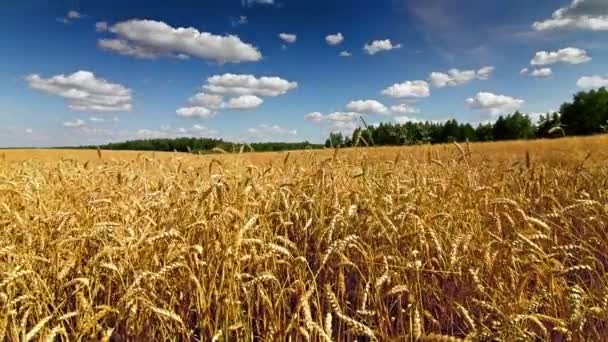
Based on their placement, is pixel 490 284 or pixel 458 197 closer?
pixel 490 284

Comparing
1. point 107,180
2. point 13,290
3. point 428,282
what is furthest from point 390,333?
point 107,180

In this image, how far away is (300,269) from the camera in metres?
2.10

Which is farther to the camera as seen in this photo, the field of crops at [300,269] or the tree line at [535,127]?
the tree line at [535,127]

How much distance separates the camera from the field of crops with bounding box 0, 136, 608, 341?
5.72 ft

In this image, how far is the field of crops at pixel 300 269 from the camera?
1743 mm

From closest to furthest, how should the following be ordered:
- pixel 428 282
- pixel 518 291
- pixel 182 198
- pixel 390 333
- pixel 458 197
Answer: pixel 518 291 < pixel 390 333 < pixel 428 282 < pixel 182 198 < pixel 458 197

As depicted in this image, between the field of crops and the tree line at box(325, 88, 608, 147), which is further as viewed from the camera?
the tree line at box(325, 88, 608, 147)

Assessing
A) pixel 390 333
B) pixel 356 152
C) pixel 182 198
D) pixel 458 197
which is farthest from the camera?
pixel 356 152

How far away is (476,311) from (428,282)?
0.30 metres

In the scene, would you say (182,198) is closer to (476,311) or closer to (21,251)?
(21,251)

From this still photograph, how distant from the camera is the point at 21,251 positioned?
2305 millimetres

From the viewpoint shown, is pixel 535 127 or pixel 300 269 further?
pixel 535 127

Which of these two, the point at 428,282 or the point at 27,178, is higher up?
the point at 27,178

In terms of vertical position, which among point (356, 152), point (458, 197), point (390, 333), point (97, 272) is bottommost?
point (390, 333)
